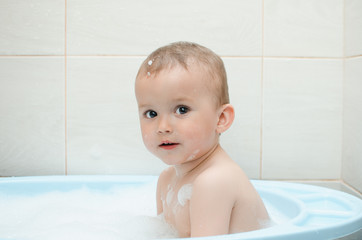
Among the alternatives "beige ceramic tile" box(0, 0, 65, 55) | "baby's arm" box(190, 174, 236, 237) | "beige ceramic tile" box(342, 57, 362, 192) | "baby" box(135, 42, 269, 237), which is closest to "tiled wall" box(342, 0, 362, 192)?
"beige ceramic tile" box(342, 57, 362, 192)

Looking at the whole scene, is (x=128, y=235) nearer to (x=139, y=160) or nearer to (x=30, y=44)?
(x=139, y=160)

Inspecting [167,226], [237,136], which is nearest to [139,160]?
[237,136]

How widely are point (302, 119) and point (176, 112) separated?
845mm

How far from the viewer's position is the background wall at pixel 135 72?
1537 mm

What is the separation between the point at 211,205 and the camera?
2.81 ft

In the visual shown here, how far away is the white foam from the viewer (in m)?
1.10

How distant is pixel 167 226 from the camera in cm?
106

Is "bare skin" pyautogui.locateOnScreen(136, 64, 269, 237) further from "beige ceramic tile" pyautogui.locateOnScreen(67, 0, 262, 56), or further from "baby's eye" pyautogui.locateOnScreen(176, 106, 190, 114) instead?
"beige ceramic tile" pyautogui.locateOnScreen(67, 0, 262, 56)

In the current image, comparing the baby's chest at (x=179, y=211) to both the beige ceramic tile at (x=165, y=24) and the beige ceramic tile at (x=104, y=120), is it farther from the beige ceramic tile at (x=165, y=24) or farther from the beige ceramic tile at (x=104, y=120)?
the beige ceramic tile at (x=165, y=24)

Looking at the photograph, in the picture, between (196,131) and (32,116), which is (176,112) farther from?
(32,116)

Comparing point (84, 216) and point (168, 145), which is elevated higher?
point (168, 145)

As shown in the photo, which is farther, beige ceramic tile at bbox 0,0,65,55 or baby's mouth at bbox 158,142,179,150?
beige ceramic tile at bbox 0,0,65,55

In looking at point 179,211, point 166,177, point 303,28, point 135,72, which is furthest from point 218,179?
point 303,28

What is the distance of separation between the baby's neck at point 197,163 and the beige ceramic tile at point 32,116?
0.75 m
